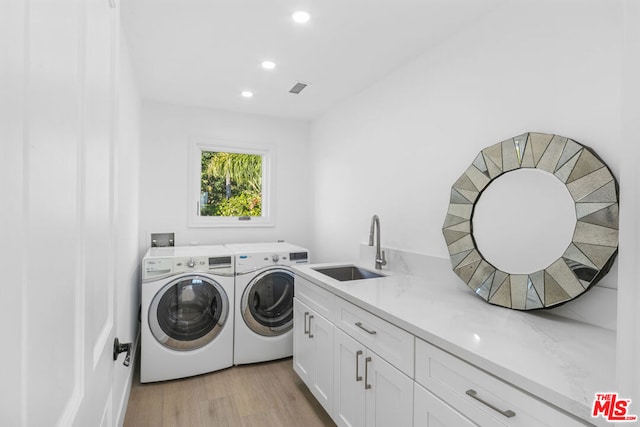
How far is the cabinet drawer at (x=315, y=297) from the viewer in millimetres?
2037

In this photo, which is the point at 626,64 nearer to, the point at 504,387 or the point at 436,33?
the point at 504,387

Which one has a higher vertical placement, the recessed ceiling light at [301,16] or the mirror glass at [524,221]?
the recessed ceiling light at [301,16]

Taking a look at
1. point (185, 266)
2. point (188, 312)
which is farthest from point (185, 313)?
point (185, 266)

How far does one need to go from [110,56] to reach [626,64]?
1143mm

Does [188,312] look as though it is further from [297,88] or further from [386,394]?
[297,88]

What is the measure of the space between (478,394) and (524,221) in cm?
88

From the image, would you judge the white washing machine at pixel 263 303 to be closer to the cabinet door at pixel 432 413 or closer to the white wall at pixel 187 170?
the white wall at pixel 187 170

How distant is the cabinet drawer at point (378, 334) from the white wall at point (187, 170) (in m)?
1.96

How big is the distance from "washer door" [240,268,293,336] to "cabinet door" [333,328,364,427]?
114 centimetres

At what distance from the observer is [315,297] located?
2238mm

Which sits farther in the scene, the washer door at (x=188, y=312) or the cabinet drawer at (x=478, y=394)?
the washer door at (x=188, y=312)

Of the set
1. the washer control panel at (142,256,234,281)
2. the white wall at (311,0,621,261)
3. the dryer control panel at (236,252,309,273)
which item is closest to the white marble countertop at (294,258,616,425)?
the white wall at (311,0,621,261)

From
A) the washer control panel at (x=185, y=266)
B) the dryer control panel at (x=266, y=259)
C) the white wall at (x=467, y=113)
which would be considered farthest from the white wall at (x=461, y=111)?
the washer control panel at (x=185, y=266)

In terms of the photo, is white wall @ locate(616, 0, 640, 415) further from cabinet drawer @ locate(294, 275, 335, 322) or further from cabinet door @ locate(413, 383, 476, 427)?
cabinet drawer @ locate(294, 275, 335, 322)
